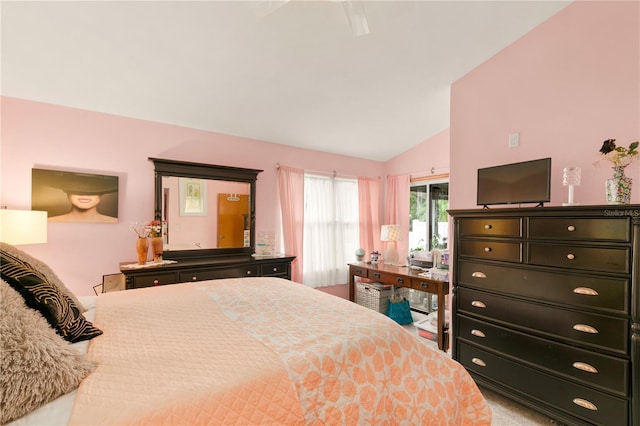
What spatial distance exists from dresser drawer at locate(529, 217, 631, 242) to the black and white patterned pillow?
8.33ft

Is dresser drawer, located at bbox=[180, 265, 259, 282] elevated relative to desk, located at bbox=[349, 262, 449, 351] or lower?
elevated

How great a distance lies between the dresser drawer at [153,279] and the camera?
2.56 m

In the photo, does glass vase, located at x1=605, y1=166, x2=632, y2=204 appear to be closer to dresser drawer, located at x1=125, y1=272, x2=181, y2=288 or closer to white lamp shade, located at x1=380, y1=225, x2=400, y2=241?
white lamp shade, located at x1=380, y1=225, x2=400, y2=241

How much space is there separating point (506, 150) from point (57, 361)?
3.20m

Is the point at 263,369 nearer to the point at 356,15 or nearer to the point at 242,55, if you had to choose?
the point at 356,15

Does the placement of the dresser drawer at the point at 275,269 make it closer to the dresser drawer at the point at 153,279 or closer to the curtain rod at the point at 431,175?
the dresser drawer at the point at 153,279

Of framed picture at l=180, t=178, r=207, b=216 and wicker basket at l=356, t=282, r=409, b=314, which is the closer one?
framed picture at l=180, t=178, r=207, b=216

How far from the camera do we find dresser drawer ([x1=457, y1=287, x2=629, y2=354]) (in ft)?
5.35

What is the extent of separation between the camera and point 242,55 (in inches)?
91.9

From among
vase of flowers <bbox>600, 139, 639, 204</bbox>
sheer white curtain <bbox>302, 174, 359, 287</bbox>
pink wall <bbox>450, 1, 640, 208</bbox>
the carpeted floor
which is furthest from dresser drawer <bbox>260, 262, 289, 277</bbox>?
vase of flowers <bbox>600, 139, 639, 204</bbox>

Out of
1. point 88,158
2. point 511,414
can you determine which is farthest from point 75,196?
point 511,414

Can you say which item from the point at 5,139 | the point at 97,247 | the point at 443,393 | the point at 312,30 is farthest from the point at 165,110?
the point at 443,393

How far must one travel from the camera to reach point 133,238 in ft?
9.77

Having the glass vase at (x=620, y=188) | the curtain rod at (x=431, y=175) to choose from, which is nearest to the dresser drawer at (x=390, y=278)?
the curtain rod at (x=431, y=175)
